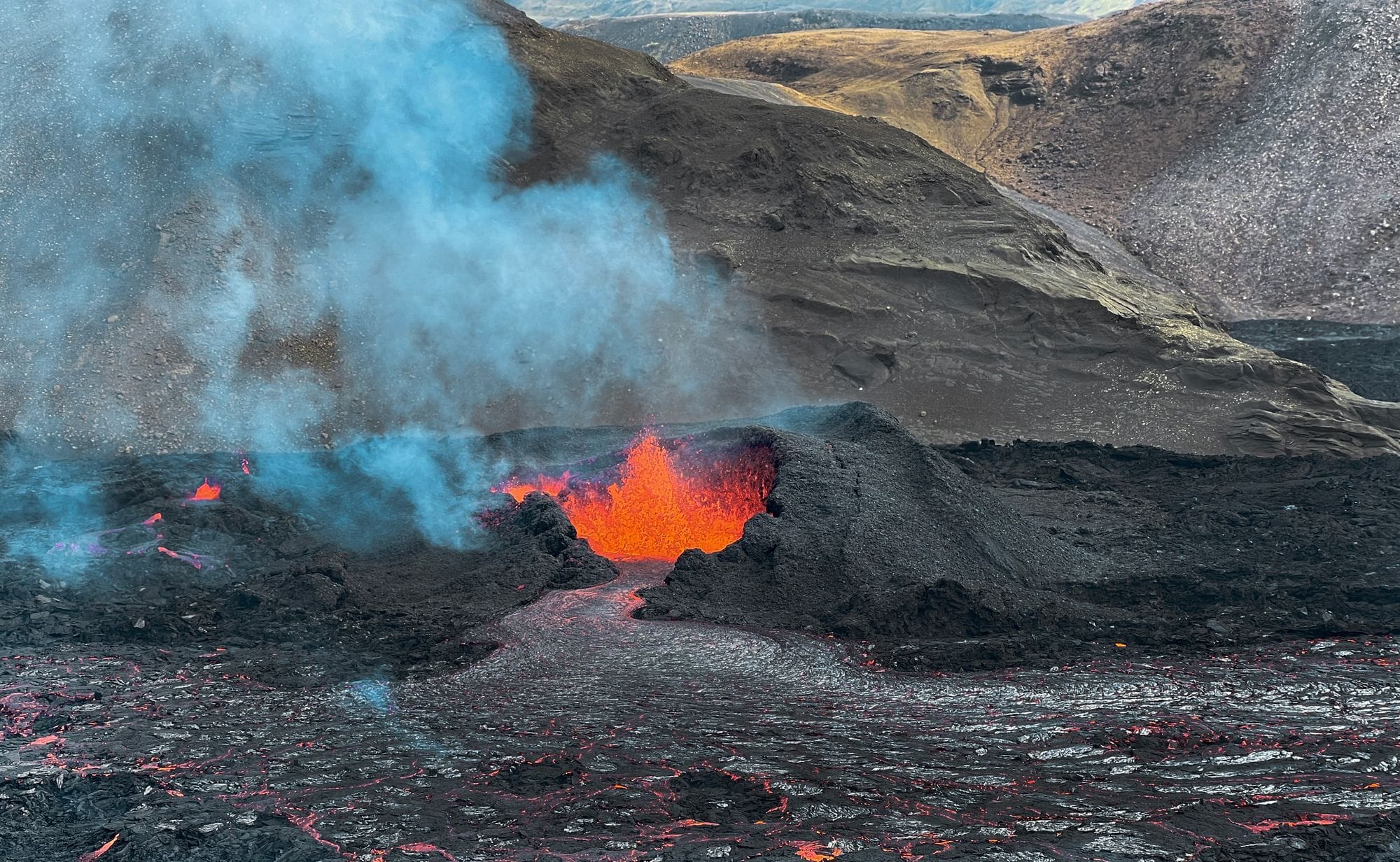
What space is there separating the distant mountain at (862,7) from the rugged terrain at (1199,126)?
Result: 70592mm

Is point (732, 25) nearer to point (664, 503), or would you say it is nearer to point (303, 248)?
point (303, 248)

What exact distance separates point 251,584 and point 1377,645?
14456mm

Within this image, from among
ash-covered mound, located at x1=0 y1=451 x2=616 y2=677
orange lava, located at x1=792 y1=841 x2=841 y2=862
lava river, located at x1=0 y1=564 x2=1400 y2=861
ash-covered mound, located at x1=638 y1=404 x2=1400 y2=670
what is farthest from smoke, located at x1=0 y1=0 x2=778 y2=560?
orange lava, located at x1=792 y1=841 x2=841 y2=862

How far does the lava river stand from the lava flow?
13.7 ft

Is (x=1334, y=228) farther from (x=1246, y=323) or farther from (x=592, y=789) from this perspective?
(x=592, y=789)

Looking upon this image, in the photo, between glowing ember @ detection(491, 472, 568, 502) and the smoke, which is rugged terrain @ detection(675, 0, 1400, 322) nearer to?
the smoke

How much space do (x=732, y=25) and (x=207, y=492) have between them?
80.7m

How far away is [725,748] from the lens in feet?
34.9

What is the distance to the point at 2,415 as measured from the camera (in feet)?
72.2

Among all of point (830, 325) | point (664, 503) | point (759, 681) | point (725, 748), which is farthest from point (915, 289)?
point (725, 748)

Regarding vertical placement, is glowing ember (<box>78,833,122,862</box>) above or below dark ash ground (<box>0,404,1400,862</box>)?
below

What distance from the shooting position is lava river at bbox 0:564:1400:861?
898 centimetres

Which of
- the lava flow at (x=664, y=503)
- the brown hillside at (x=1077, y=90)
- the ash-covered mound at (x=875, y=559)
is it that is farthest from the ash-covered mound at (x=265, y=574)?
the brown hillside at (x=1077, y=90)

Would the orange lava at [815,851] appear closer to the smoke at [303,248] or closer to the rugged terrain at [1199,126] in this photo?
the smoke at [303,248]
